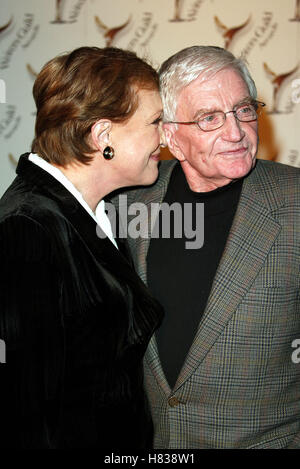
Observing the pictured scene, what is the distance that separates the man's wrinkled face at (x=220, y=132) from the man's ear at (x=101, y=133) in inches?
11.6

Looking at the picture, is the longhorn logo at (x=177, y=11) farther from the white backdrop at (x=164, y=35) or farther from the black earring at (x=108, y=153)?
the black earring at (x=108, y=153)

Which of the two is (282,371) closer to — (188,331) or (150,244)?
(188,331)

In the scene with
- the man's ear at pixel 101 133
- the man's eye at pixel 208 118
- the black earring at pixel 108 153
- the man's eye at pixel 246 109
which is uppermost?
the man's eye at pixel 246 109

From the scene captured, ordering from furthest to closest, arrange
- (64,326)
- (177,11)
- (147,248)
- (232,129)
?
(177,11) → (147,248) → (232,129) → (64,326)

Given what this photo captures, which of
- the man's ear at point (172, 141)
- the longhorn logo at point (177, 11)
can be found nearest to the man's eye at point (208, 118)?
the man's ear at point (172, 141)

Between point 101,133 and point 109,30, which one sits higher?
point 109,30

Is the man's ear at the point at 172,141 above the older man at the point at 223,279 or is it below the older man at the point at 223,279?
above

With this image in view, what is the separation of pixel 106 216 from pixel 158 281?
0.78 ft

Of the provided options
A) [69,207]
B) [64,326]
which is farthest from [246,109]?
[64,326]

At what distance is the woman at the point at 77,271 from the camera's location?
46.7 inches

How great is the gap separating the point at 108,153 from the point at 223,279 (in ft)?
1.43

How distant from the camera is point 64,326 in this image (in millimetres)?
1239

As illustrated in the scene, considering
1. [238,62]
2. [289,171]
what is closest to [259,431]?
[289,171]

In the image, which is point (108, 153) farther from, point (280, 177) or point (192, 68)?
point (280, 177)
